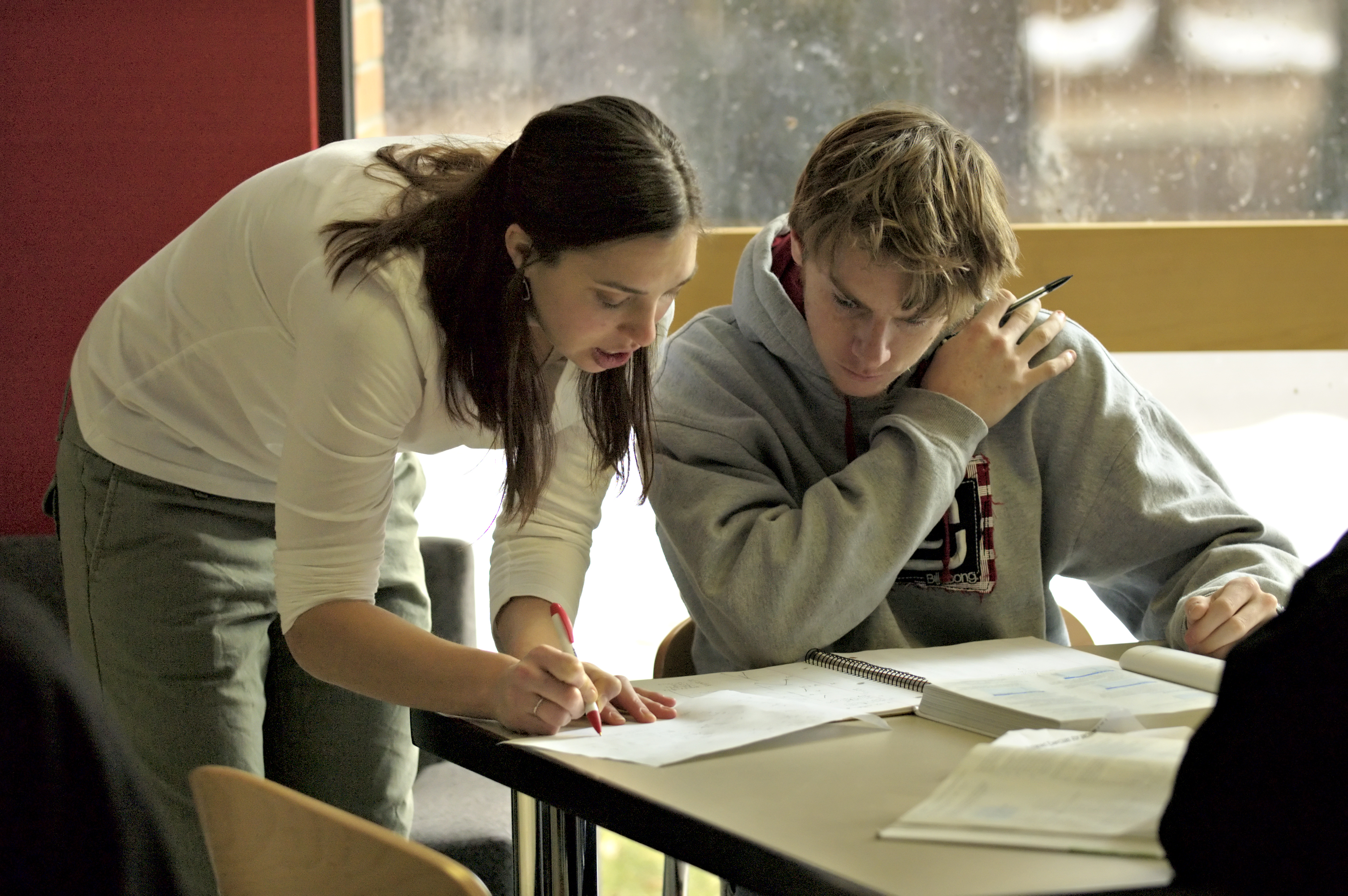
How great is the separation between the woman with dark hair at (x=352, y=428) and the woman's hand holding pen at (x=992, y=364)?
1.16 ft

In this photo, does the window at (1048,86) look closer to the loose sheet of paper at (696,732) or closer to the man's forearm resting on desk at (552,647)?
the man's forearm resting on desk at (552,647)

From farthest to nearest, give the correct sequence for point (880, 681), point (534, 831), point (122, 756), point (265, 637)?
point (265, 637) < point (880, 681) < point (534, 831) < point (122, 756)

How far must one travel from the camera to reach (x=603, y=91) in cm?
228

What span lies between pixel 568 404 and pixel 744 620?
290mm

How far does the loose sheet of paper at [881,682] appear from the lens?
115cm

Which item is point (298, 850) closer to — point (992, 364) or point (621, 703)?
point (621, 703)

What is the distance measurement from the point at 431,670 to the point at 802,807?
371mm

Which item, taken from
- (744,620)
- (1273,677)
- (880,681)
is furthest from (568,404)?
(1273,677)

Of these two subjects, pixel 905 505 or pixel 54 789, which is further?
pixel 905 505

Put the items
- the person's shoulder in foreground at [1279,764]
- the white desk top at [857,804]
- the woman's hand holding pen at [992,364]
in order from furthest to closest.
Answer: the woman's hand holding pen at [992,364]
the white desk top at [857,804]
the person's shoulder in foreground at [1279,764]

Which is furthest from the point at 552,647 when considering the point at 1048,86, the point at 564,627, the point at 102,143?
the point at 1048,86

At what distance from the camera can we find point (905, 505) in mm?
1385

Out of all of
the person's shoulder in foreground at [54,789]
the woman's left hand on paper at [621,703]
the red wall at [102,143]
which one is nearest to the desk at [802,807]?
the woman's left hand on paper at [621,703]

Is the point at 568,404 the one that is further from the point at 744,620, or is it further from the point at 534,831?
the point at 534,831
